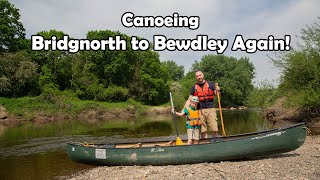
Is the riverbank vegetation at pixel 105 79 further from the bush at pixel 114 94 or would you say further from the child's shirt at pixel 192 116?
the child's shirt at pixel 192 116

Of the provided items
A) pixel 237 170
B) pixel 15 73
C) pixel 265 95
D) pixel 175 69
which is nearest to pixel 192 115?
pixel 237 170

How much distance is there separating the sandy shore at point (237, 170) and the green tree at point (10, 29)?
38146mm

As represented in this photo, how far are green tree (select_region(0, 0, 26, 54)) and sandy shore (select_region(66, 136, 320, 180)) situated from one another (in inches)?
1502

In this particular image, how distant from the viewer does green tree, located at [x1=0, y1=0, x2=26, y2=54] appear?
4347 cm

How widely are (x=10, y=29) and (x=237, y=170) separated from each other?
141 ft

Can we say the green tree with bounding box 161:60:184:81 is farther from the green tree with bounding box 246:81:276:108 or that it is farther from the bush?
the green tree with bounding box 246:81:276:108

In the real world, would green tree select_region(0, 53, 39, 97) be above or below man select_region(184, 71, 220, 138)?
above

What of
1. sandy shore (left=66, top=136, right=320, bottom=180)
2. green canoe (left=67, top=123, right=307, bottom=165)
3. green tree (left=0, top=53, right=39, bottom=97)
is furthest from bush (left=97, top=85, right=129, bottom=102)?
green canoe (left=67, top=123, right=307, bottom=165)

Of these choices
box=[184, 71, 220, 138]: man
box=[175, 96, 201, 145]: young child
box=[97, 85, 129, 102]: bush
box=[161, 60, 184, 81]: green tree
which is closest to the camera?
box=[175, 96, 201, 145]: young child

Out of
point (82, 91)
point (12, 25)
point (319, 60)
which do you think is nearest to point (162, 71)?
point (82, 91)

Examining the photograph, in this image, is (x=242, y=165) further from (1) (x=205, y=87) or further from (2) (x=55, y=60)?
(2) (x=55, y=60)

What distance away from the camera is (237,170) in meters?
8.82

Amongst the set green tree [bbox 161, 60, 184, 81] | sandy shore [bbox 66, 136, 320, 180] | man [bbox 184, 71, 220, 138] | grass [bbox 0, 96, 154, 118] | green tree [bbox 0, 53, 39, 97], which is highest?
green tree [bbox 161, 60, 184, 81]

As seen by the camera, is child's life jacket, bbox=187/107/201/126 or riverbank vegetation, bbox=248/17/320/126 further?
riverbank vegetation, bbox=248/17/320/126
